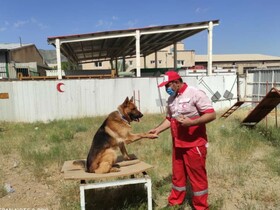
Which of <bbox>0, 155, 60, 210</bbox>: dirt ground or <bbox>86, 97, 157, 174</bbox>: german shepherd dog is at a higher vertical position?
<bbox>86, 97, 157, 174</bbox>: german shepherd dog

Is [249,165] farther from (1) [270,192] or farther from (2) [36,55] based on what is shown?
(2) [36,55]

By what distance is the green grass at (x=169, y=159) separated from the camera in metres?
4.43

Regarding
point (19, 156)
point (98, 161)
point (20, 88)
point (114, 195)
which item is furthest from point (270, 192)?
point (20, 88)

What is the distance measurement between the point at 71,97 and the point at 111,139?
9814mm

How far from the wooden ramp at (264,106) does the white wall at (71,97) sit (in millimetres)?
6005

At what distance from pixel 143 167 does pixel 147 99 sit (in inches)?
419

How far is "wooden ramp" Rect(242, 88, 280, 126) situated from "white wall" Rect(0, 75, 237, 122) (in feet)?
19.7

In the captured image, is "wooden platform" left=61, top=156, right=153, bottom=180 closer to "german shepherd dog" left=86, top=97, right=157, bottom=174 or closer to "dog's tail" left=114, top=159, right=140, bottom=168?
"dog's tail" left=114, top=159, right=140, bottom=168

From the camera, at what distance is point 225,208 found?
4.13m

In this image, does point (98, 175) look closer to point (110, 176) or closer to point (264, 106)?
point (110, 176)

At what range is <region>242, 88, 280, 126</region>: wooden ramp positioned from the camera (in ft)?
25.4

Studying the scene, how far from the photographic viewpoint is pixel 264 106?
28.1ft

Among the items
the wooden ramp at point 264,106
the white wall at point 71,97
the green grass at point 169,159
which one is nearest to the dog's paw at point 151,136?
the green grass at point 169,159

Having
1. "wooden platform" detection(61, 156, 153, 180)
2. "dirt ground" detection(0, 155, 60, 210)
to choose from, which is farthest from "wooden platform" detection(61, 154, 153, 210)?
"dirt ground" detection(0, 155, 60, 210)
